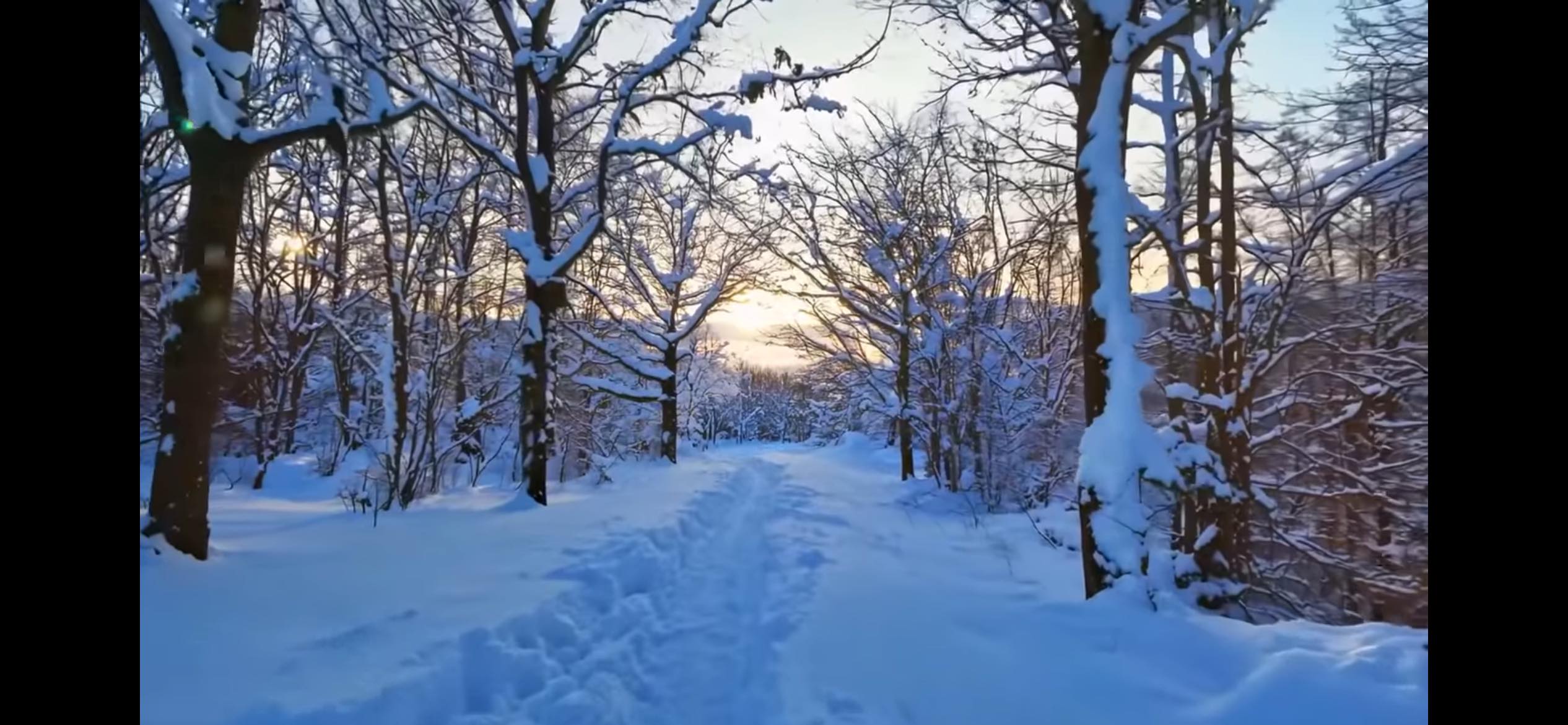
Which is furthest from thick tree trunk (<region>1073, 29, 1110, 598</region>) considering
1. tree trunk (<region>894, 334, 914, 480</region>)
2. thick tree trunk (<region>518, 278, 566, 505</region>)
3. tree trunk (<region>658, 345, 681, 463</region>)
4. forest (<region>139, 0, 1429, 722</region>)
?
tree trunk (<region>658, 345, 681, 463</region>)

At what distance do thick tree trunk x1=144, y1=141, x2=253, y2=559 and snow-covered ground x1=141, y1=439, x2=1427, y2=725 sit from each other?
342mm

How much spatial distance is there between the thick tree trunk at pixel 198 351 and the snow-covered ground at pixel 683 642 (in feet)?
1.12

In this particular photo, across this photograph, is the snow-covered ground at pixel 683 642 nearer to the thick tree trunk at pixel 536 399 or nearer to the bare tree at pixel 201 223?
the bare tree at pixel 201 223

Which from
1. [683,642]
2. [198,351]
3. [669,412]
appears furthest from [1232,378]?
[669,412]

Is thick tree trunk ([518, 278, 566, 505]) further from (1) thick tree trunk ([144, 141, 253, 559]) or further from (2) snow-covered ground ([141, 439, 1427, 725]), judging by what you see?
(1) thick tree trunk ([144, 141, 253, 559])

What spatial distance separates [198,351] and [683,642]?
14.0 ft

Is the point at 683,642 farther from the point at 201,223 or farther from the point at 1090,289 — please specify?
the point at 201,223

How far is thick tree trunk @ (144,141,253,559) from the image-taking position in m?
4.97

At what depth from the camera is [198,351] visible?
201 inches

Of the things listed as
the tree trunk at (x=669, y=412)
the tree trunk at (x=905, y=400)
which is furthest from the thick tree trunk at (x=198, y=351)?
the tree trunk at (x=669, y=412)

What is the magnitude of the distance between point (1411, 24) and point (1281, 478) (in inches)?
202

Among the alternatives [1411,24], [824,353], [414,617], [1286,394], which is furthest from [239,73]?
[824,353]

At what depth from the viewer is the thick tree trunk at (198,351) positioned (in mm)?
4973
